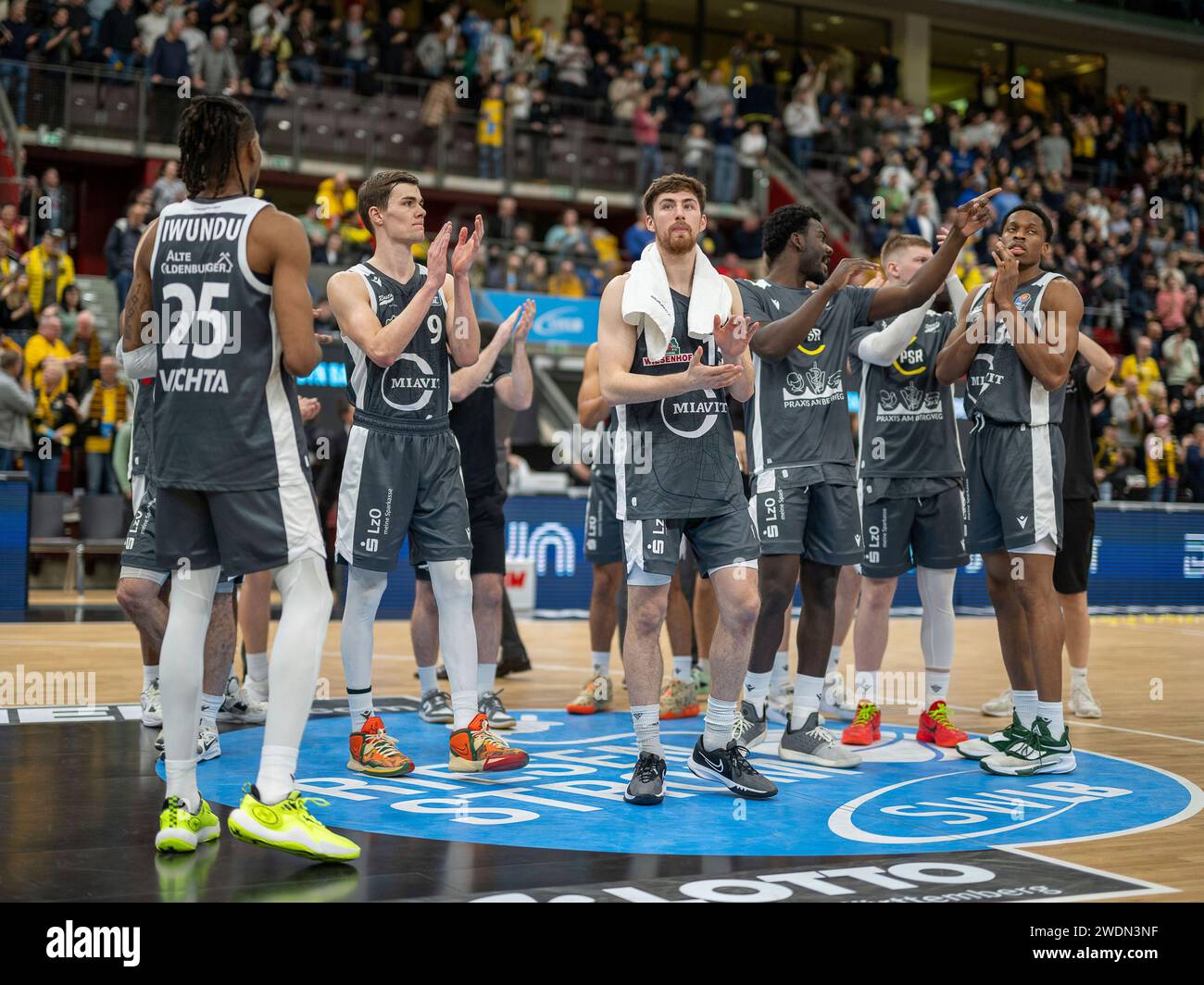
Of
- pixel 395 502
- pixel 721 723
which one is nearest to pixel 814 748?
pixel 721 723

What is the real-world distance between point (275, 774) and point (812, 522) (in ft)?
8.96

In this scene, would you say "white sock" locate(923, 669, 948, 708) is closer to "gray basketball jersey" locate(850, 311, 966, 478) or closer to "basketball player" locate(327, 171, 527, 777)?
"gray basketball jersey" locate(850, 311, 966, 478)

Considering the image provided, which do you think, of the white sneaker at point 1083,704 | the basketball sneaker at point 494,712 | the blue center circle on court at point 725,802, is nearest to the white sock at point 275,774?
the blue center circle on court at point 725,802

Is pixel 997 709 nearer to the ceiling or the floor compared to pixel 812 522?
nearer to the floor

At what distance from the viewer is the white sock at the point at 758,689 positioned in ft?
19.4

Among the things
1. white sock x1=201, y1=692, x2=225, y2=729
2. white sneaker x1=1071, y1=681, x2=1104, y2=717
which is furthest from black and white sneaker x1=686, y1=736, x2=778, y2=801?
white sneaker x1=1071, y1=681, x2=1104, y2=717

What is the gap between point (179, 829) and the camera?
4.01 m

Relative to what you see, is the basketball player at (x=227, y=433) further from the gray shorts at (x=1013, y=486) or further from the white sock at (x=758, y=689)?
the gray shorts at (x=1013, y=486)

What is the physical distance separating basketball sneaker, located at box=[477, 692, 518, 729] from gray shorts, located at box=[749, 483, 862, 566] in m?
1.72

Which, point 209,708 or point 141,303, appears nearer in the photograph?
point 141,303

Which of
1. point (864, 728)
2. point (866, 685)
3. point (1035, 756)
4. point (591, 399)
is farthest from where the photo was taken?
point (591, 399)

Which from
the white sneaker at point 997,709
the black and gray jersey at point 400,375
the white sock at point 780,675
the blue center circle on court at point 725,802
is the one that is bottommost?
the blue center circle on court at point 725,802

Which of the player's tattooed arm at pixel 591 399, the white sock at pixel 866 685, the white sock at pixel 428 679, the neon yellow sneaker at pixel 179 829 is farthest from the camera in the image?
the player's tattooed arm at pixel 591 399

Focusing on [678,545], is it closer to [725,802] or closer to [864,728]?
[725,802]
